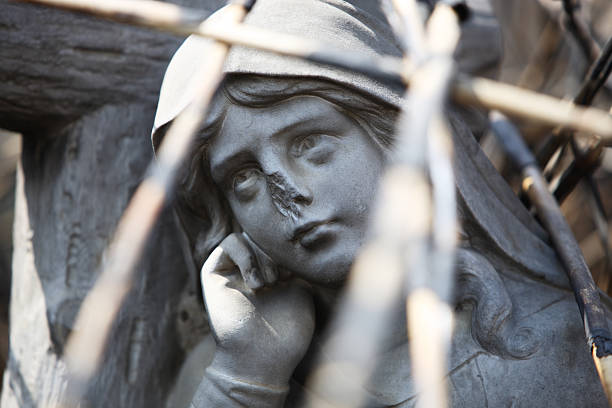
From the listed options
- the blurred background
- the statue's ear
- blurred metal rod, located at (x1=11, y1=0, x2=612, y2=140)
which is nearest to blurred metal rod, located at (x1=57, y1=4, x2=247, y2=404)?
blurred metal rod, located at (x1=11, y1=0, x2=612, y2=140)

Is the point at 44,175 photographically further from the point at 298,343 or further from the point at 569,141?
the point at 569,141

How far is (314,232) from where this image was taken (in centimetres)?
135

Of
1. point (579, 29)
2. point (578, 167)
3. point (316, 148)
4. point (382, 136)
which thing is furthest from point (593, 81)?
point (316, 148)

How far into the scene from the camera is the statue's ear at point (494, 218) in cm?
145

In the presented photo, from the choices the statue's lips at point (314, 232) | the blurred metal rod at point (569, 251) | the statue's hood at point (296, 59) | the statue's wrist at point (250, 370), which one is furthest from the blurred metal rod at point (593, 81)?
the statue's wrist at point (250, 370)

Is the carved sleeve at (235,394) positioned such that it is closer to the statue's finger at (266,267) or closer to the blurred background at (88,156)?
the statue's finger at (266,267)

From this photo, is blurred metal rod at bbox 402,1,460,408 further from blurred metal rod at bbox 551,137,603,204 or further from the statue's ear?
blurred metal rod at bbox 551,137,603,204

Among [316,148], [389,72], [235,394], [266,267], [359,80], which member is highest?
[389,72]

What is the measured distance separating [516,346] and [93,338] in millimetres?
736

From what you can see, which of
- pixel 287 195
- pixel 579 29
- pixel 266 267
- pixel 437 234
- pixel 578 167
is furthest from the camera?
pixel 579 29

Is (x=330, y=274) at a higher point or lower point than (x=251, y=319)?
higher

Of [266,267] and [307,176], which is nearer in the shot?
[307,176]

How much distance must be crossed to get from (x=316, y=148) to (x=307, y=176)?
0.05 metres

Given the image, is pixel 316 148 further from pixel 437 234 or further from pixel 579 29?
pixel 579 29
